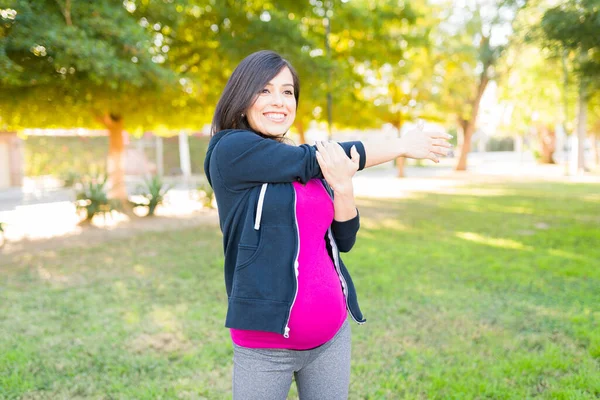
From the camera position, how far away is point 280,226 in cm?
152

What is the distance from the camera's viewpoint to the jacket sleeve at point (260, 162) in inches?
60.1

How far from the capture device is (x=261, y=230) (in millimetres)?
1521

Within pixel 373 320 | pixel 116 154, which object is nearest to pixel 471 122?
pixel 116 154

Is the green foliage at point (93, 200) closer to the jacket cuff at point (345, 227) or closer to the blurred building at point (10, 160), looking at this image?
the jacket cuff at point (345, 227)

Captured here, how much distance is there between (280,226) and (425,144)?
551mm

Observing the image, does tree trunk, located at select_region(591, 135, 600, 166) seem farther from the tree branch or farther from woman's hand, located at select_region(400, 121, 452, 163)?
woman's hand, located at select_region(400, 121, 452, 163)

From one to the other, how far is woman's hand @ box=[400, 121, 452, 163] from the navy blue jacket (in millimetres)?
154

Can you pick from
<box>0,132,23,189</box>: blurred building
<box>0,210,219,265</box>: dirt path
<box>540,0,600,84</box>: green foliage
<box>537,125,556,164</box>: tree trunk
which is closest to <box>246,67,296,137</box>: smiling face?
<box>540,0,600,84</box>: green foliage

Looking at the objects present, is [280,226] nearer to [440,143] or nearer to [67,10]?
[440,143]

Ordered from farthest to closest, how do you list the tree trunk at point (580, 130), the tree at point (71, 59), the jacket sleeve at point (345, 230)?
the tree trunk at point (580, 130)
the tree at point (71, 59)
the jacket sleeve at point (345, 230)

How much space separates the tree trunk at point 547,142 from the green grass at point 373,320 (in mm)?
32276

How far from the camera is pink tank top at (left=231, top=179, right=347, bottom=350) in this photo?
1.56 meters

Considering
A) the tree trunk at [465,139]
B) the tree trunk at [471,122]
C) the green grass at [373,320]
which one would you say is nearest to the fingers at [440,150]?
the green grass at [373,320]

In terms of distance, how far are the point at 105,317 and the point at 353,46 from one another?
37.2 feet
